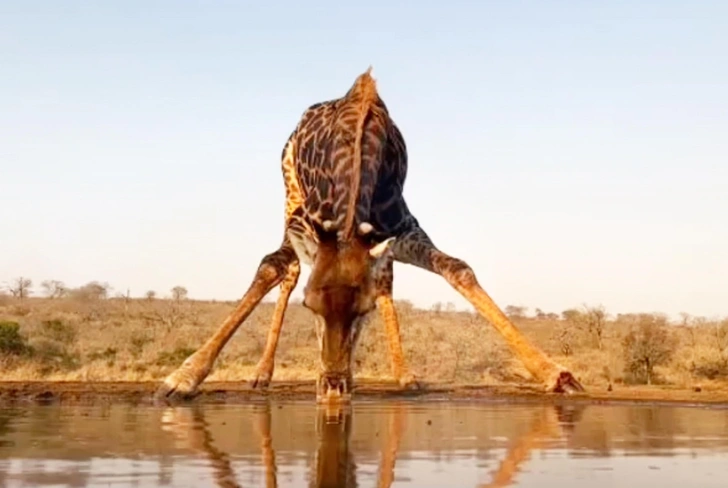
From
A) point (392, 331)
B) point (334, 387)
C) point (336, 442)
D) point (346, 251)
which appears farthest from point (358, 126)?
point (392, 331)

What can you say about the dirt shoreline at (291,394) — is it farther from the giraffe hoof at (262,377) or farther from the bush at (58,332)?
the bush at (58,332)

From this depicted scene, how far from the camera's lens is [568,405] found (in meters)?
15.0

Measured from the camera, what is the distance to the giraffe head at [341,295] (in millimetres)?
9086

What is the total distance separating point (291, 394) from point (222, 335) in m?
5.11

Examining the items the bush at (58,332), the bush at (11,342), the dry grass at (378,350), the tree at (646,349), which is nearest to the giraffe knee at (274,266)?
the dry grass at (378,350)

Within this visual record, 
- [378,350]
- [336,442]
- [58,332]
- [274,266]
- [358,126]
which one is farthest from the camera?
[58,332]

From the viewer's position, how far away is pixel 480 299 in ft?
36.4

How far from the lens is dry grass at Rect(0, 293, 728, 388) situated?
25266mm

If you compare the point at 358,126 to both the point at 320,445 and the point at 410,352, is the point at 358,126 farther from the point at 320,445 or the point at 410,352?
the point at 410,352

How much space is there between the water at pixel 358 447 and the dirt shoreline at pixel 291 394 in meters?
1.47

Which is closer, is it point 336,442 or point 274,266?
point 336,442

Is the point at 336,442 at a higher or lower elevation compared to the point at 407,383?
lower

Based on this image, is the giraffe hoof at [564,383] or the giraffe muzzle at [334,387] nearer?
the giraffe muzzle at [334,387]

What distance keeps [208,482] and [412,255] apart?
6496 mm
